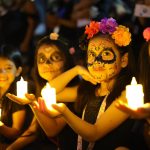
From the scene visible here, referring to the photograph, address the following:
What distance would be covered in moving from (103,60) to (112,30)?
253 millimetres

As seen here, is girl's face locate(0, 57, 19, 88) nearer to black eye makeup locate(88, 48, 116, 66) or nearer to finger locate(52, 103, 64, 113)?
black eye makeup locate(88, 48, 116, 66)

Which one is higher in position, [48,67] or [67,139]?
[48,67]

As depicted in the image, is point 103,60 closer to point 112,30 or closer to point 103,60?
point 103,60

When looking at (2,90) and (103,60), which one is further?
(2,90)

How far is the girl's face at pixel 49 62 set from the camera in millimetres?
3891

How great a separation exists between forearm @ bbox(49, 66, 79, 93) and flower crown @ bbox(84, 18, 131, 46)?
0.46 m

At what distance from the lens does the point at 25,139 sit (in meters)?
3.90

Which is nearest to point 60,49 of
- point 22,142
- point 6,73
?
point 6,73

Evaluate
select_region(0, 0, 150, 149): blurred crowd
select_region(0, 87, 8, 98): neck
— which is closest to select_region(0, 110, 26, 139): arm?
select_region(0, 87, 8, 98): neck

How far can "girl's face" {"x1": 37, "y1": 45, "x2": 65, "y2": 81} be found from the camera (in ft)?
12.8

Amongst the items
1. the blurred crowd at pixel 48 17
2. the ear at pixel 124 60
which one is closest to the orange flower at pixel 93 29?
the ear at pixel 124 60

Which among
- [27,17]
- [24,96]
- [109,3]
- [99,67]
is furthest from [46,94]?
[27,17]

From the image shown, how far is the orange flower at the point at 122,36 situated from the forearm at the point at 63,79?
61 cm

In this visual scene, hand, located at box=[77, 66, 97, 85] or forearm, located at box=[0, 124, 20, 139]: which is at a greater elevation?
hand, located at box=[77, 66, 97, 85]
